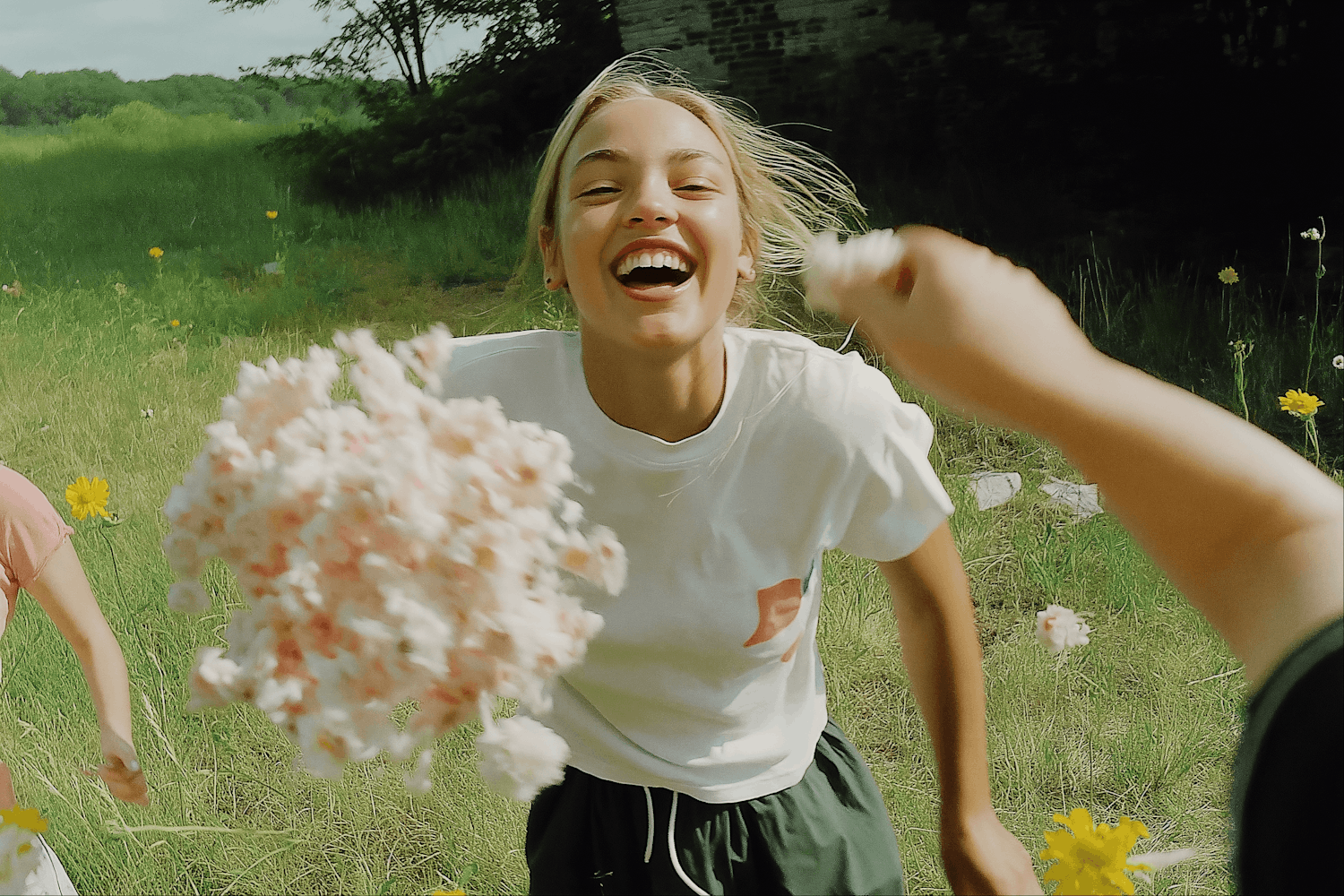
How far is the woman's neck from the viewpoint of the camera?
1235 mm

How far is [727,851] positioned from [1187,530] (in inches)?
35.7

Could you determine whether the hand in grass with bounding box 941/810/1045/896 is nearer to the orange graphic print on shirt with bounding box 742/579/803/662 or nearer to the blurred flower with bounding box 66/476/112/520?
the orange graphic print on shirt with bounding box 742/579/803/662

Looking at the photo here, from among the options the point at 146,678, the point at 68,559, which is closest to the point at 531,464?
the point at 68,559

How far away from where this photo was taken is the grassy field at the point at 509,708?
1.98 metres

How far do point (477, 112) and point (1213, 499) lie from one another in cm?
895

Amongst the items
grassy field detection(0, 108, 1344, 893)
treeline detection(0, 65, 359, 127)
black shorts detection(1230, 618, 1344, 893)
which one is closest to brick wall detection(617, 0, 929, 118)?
grassy field detection(0, 108, 1344, 893)

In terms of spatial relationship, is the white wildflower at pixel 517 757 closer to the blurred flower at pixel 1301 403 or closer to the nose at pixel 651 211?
the nose at pixel 651 211

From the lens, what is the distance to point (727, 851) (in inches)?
51.7

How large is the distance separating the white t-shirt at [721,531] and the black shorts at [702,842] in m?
0.05

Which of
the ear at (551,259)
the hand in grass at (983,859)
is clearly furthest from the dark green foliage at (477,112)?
the hand in grass at (983,859)

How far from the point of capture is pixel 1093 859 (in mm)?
935

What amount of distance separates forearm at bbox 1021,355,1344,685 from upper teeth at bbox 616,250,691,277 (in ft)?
1.92

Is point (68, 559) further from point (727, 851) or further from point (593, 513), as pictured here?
point (727, 851)

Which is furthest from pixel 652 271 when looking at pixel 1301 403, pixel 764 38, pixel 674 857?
pixel 764 38
